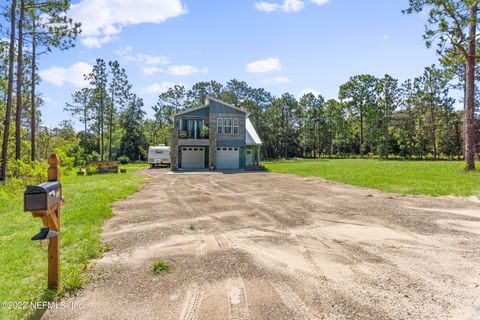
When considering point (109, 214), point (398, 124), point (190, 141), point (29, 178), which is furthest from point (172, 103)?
point (109, 214)

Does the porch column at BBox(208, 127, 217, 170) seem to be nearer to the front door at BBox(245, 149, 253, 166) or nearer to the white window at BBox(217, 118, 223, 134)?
the white window at BBox(217, 118, 223, 134)

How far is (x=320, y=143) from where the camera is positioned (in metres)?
59.2

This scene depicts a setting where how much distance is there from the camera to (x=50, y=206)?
121 inches

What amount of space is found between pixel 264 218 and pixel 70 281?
181 inches

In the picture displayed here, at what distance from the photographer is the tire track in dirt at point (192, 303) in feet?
9.99

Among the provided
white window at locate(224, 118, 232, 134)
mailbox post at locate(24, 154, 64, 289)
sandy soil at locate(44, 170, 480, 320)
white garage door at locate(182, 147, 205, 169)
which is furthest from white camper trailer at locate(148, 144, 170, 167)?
mailbox post at locate(24, 154, 64, 289)

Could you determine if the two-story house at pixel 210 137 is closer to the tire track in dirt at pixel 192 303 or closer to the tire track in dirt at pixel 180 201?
the tire track in dirt at pixel 180 201

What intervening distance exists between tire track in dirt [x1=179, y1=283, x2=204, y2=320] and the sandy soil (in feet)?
0.04

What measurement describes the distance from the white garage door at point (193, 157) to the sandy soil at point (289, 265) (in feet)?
62.3

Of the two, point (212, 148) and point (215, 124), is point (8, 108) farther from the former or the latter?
point (215, 124)

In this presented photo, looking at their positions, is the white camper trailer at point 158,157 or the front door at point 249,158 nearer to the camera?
the front door at point 249,158

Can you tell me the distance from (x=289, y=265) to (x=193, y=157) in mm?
23470

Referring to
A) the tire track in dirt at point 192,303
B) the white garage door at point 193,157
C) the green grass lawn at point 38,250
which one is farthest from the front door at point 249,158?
the tire track in dirt at point 192,303

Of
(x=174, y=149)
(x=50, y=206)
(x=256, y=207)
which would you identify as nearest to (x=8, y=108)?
(x=256, y=207)
